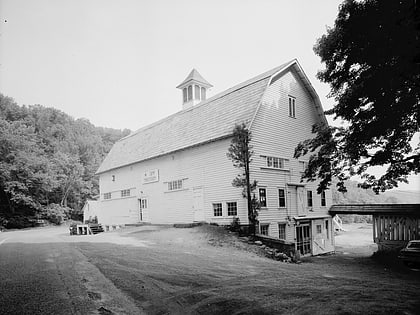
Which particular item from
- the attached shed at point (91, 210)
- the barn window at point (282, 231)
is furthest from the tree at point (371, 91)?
the attached shed at point (91, 210)

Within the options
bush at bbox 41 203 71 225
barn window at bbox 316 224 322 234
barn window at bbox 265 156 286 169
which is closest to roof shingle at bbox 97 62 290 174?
barn window at bbox 265 156 286 169

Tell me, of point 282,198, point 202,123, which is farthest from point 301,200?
point 202,123

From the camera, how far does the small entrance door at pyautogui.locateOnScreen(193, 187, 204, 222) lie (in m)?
20.5

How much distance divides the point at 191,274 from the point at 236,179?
383 inches

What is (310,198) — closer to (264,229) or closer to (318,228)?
(318,228)

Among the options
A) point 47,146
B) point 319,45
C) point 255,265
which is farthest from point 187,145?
point 47,146

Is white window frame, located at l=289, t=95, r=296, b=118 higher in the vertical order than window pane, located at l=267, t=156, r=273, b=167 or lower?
higher

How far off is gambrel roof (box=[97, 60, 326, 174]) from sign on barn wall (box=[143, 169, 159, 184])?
1.23 meters

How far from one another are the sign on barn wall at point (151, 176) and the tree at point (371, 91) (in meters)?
12.8

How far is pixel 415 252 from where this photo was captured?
526 inches

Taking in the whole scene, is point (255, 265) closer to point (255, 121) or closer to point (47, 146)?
point (255, 121)

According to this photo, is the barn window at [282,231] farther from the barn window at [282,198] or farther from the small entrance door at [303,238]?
the small entrance door at [303,238]

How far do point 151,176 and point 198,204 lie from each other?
20.9ft

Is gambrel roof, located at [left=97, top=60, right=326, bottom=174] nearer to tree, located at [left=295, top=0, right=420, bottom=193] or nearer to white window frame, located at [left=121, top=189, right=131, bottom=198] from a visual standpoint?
white window frame, located at [left=121, top=189, right=131, bottom=198]
